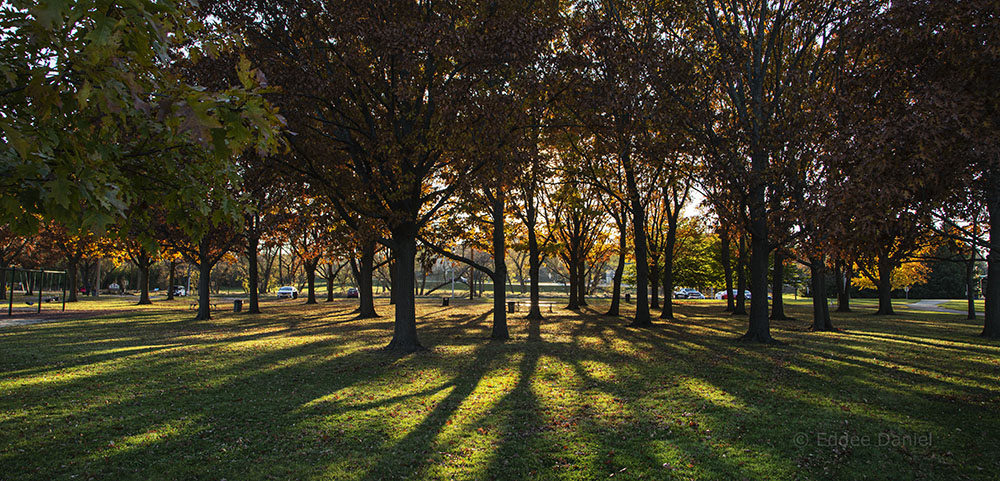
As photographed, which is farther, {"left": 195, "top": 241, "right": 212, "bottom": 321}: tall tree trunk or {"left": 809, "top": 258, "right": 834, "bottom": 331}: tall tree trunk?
{"left": 195, "top": 241, "right": 212, "bottom": 321}: tall tree trunk

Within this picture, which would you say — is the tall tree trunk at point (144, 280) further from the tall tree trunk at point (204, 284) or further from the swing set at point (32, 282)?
the tall tree trunk at point (204, 284)

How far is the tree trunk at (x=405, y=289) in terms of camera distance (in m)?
14.2

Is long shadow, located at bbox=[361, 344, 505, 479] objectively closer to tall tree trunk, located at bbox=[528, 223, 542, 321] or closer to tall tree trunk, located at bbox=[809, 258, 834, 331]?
tall tree trunk, located at bbox=[528, 223, 542, 321]

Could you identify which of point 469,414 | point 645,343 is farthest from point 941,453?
point 645,343

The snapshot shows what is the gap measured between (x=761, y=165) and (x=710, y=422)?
1086 cm

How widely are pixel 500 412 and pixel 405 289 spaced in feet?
23.2

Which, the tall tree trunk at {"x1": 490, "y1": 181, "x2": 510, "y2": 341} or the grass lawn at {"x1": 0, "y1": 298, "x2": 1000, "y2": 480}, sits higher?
the tall tree trunk at {"x1": 490, "y1": 181, "x2": 510, "y2": 341}

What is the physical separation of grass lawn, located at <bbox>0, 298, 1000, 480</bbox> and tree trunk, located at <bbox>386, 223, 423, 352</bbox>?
77 cm

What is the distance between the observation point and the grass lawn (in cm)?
552

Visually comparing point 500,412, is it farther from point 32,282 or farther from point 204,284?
point 32,282

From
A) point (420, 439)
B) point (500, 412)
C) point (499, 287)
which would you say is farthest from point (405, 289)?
point (420, 439)

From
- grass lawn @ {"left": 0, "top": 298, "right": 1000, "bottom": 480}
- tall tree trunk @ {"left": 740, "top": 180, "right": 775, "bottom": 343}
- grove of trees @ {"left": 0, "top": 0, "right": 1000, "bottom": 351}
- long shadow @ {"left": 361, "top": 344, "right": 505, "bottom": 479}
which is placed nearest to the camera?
grove of trees @ {"left": 0, "top": 0, "right": 1000, "bottom": 351}

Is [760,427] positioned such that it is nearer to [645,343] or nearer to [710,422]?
[710,422]

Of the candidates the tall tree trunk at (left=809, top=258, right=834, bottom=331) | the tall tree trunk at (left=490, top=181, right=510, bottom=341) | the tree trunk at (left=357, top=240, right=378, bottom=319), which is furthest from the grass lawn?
the tree trunk at (left=357, top=240, right=378, bottom=319)
